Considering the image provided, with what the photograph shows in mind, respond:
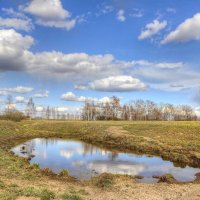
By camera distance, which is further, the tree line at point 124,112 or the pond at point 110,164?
the tree line at point 124,112

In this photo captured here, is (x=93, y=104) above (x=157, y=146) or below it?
above

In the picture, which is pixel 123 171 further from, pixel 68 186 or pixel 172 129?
pixel 172 129

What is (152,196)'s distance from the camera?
20594 millimetres

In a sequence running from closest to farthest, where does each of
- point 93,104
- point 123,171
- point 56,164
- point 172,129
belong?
1. point 123,171
2. point 56,164
3. point 172,129
4. point 93,104

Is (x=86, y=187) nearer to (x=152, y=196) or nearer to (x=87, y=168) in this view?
(x=152, y=196)

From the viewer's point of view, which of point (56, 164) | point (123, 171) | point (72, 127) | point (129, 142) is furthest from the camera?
point (72, 127)

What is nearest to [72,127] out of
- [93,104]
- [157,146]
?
[157,146]

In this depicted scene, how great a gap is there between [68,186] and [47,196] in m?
4.15

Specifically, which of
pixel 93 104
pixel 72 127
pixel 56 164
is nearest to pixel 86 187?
pixel 56 164

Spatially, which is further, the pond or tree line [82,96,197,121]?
tree line [82,96,197,121]

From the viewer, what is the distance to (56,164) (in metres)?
35.5

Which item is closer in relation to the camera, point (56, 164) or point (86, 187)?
point (86, 187)

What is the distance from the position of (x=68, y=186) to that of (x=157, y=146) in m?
28.6

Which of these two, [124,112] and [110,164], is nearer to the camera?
[110,164]
